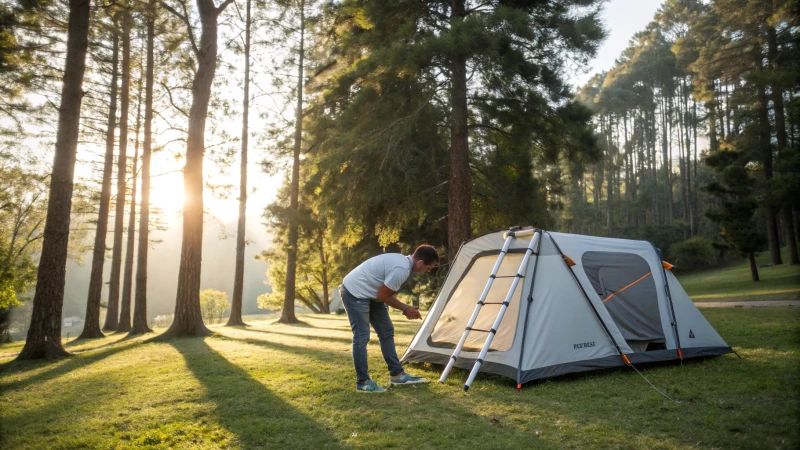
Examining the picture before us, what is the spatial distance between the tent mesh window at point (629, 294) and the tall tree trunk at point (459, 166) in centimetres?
469

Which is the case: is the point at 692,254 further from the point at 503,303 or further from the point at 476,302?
the point at 503,303

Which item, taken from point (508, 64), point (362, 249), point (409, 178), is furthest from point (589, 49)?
point (362, 249)

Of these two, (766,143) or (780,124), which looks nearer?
(780,124)

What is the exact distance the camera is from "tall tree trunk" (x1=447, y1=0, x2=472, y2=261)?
10812mm

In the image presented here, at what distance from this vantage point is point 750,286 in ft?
65.0

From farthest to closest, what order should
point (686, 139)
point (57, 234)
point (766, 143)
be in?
1. point (686, 139)
2. point (766, 143)
3. point (57, 234)

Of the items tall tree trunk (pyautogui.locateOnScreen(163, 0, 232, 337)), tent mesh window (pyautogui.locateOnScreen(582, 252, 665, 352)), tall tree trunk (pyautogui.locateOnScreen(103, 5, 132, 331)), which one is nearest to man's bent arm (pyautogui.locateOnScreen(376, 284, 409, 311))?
tent mesh window (pyautogui.locateOnScreen(582, 252, 665, 352))

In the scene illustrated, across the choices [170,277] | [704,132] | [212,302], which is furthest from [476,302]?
[170,277]

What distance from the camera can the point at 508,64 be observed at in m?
9.68

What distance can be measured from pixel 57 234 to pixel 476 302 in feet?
24.6

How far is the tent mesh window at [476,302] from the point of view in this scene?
598 cm

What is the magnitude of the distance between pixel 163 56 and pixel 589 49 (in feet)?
42.7

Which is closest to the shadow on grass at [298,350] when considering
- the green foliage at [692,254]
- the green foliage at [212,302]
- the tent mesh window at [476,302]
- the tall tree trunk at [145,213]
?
the tent mesh window at [476,302]

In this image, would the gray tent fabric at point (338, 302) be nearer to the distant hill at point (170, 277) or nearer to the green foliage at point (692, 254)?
the distant hill at point (170, 277)
